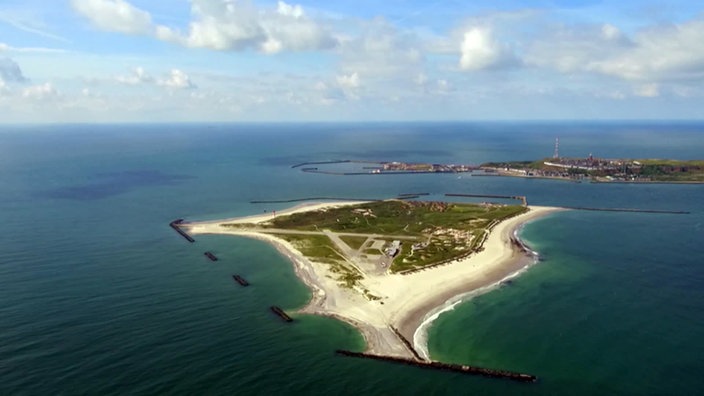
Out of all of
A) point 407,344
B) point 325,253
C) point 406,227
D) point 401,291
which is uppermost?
point 406,227

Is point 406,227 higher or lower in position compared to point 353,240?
higher

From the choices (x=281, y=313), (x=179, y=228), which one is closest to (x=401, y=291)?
(x=281, y=313)

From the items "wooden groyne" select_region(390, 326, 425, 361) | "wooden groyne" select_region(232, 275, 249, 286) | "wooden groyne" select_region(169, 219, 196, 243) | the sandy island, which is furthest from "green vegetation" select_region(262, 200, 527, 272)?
"wooden groyne" select_region(169, 219, 196, 243)

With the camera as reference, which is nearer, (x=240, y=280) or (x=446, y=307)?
(x=446, y=307)

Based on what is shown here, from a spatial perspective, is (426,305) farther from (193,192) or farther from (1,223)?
(193,192)

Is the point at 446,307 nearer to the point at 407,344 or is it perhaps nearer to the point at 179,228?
the point at 407,344

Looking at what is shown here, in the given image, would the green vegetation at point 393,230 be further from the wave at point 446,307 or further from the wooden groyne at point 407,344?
the wooden groyne at point 407,344

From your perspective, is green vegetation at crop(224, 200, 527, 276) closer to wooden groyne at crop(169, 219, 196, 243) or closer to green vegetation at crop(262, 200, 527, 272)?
green vegetation at crop(262, 200, 527, 272)
